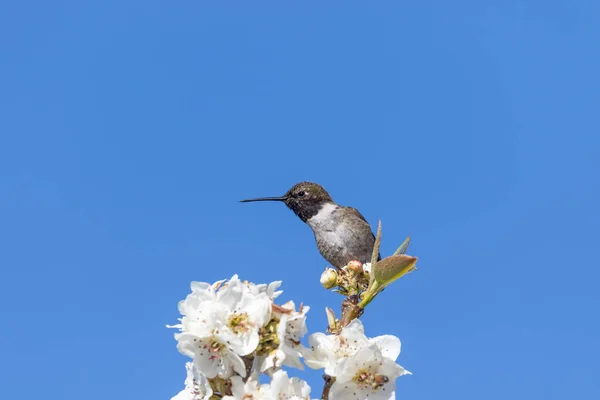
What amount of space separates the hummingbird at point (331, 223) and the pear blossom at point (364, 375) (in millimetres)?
4121

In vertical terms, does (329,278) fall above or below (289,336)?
above

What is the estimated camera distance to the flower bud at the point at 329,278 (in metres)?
3.16

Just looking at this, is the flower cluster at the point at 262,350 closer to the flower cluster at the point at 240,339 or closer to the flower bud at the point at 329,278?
the flower cluster at the point at 240,339

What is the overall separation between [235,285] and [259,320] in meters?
0.17

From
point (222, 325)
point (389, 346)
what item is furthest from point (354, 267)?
point (222, 325)

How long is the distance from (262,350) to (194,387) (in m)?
0.31

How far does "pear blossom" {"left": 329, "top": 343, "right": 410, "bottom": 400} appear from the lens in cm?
222

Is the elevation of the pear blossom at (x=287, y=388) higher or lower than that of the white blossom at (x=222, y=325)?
lower

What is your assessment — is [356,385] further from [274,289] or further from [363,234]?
[363,234]

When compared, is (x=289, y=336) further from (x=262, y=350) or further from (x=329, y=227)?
(x=329, y=227)

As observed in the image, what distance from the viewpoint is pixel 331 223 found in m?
6.79

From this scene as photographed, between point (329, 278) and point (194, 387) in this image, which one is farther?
point (329, 278)

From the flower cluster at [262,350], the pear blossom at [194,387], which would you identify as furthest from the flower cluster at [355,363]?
the pear blossom at [194,387]

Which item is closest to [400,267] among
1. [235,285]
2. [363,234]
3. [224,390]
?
[235,285]
